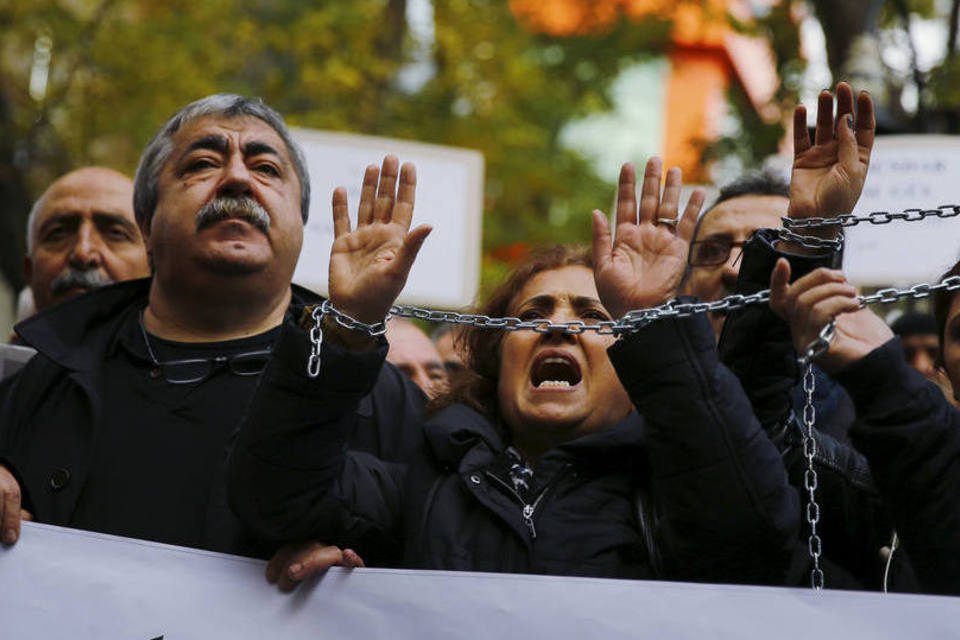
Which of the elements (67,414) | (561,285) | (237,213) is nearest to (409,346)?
Result: (237,213)

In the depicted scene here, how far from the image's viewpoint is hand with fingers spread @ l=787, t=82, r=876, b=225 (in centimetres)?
313

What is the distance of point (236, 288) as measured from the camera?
3.88 metres

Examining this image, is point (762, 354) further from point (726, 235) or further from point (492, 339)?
point (726, 235)

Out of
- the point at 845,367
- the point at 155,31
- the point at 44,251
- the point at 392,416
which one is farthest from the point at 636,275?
the point at 155,31

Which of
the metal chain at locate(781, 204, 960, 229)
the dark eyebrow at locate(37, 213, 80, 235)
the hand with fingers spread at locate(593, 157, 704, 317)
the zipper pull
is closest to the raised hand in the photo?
the hand with fingers spread at locate(593, 157, 704, 317)

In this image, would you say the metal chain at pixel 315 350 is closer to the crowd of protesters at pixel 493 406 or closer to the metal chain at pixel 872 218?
the crowd of protesters at pixel 493 406

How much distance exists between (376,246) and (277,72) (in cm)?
944

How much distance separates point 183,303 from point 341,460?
935 millimetres

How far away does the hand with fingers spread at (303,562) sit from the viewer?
10.3 ft

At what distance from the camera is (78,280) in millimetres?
5043

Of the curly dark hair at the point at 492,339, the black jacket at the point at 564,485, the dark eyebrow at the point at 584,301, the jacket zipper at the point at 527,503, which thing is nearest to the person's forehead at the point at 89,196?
the curly dark hair at the point at 492,339

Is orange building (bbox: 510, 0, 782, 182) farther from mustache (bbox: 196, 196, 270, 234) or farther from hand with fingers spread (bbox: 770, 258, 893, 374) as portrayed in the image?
hand with fingers spread (bbox: 770, 258, 893, 374)

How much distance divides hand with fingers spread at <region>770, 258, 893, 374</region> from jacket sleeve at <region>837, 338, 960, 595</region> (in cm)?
3

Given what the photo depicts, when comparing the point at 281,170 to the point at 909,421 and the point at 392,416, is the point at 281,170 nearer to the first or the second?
the point at 392,416
